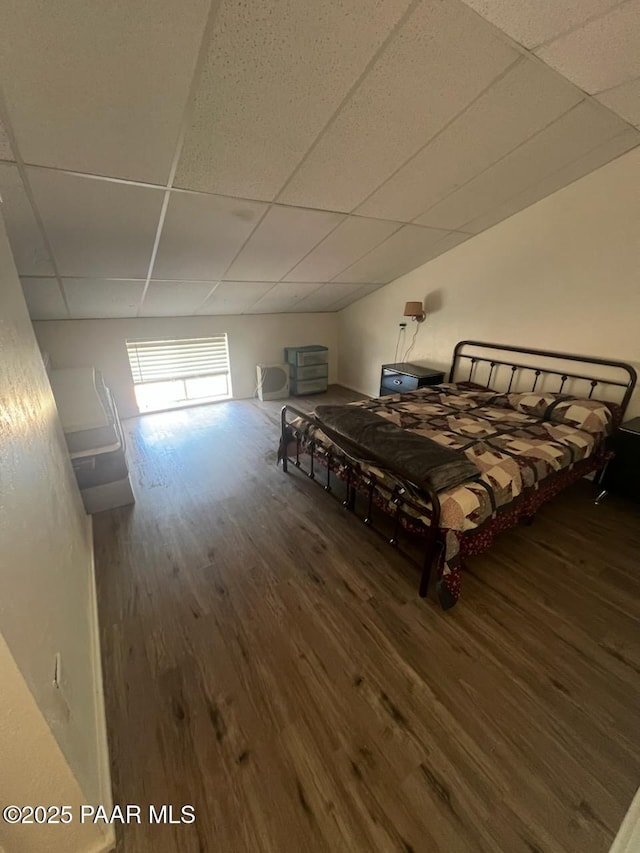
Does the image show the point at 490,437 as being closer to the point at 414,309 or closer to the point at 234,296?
the point at 414,309

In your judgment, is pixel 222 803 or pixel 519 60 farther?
pixel 519 60

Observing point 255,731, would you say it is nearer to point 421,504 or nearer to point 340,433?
point 421,504

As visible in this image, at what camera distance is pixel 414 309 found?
405 centimetres

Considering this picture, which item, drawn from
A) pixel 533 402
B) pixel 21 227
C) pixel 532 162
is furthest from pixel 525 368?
pixel 21 227

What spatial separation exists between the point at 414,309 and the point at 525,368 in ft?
4.73

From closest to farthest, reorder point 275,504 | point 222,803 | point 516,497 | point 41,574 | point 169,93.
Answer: point 41,574 → point 222,803 → point 169,93 → point 516,497 → point 275,504

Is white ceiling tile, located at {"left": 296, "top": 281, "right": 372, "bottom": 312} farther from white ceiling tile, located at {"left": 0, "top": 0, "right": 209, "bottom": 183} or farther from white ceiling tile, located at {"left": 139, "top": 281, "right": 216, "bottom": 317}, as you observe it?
white ceiling tile, located at {"left": 0, "top": 0, "right": 209, "bottom": 183}

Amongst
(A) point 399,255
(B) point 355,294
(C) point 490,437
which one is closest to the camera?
(C) point 490,437

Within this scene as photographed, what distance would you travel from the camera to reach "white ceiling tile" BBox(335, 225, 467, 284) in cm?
321

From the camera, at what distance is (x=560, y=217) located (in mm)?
2832

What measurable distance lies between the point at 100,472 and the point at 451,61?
3.19m

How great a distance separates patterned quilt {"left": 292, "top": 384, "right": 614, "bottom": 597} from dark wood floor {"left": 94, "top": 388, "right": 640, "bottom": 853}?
44 centimetres

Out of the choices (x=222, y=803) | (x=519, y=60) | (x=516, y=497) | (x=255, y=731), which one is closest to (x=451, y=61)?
(x=519, y=60)

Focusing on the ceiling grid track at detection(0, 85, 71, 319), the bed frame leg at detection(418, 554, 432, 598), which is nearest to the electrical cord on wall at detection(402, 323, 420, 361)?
the bed frame leg at detection(418, 554, 432, 598)
